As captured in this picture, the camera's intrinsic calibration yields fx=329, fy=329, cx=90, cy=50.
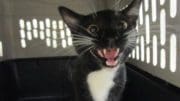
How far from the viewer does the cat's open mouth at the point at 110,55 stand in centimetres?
75

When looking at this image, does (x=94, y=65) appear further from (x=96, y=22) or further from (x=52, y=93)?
(x=52, y=93)

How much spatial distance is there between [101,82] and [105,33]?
0.60 ft

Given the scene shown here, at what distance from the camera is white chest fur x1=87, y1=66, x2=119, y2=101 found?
85cm

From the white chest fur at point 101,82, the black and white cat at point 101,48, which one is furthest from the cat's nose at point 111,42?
A: the white chest fur at point 101,82

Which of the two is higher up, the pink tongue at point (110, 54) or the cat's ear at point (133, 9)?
the cat's ear at point (133, 9)

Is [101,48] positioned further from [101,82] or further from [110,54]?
[101,82]

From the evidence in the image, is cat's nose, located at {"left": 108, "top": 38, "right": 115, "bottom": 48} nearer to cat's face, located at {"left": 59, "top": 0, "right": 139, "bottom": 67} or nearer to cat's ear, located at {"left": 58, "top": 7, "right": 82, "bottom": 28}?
cat's face, located at {"left": 59, "top": 0, "right": 139, "bottom": 67}

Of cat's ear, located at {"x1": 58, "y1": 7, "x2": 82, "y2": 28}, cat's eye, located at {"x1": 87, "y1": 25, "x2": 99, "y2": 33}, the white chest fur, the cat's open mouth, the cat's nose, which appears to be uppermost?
cat's ear, located at {"x1": 58, "y1": 7, "x2": 82, "y2": 28}

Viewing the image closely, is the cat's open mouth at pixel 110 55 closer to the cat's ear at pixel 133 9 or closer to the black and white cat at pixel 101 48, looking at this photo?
the black and white cat at pixel 101 48

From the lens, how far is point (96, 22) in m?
0.78

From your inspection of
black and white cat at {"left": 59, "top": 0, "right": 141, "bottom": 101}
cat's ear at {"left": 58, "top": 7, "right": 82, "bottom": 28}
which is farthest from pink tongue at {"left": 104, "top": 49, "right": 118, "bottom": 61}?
cat's ear at {"left": 58, "top": 7, "right": 82, "bottom": 28}

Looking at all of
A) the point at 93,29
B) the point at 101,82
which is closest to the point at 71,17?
the point at 93,29

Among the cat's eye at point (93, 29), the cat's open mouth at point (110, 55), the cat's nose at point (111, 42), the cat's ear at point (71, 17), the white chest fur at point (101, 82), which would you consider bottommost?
the white chest fur at point (101, 82)

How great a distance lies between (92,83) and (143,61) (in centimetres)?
19
